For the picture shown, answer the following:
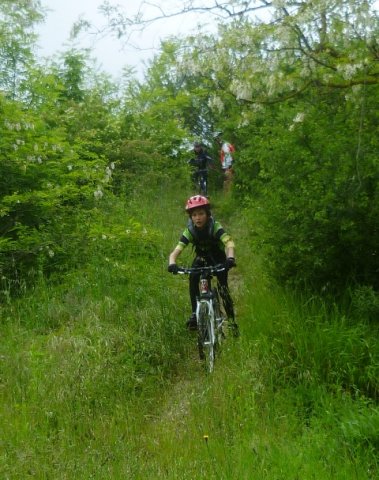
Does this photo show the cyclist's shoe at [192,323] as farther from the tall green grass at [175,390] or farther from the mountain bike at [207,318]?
the tall green grass at [175,390]

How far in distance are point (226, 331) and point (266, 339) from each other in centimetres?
75

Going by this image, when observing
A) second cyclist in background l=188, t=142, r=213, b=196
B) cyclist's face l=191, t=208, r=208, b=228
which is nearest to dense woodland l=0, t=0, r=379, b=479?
cyclist's face l=191, t=208, r=208, b=228

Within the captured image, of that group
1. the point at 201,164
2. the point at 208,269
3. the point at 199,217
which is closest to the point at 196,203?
the point at 199,217

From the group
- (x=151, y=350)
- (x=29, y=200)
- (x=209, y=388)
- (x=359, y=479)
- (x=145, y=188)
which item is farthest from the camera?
(x=145, y=188)

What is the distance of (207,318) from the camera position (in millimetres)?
6285

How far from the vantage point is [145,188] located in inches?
594

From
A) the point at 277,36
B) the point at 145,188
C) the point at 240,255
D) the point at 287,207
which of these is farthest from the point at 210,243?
the point at 145,188

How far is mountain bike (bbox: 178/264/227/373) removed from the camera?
619cm

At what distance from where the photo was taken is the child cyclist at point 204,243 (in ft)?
21.2

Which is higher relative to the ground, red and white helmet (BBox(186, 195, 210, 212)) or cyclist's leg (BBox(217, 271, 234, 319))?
red and white helmet (BBox(186, 195, 210, 212))

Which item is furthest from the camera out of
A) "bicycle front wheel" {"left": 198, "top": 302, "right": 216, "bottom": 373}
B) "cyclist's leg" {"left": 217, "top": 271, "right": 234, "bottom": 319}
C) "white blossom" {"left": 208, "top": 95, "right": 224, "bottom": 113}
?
"cyclist's leg" {"left": 217, "top": 271, "right": 234, "bottom": 319}

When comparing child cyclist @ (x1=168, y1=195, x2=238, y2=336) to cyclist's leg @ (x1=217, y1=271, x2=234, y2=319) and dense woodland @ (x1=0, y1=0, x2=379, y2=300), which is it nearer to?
cyclist's leg @ (x1=217, y1=271, x2=234, y2=319)

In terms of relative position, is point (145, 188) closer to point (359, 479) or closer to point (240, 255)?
point (240, 255)

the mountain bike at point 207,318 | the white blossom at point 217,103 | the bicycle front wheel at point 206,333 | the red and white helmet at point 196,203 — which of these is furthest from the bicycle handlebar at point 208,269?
the white blossom at point 217,103
